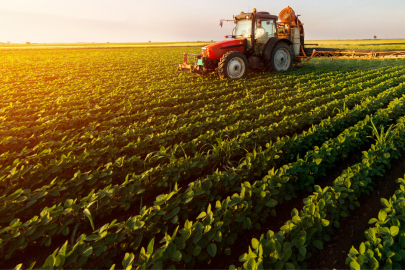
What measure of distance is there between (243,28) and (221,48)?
1489 millimetres

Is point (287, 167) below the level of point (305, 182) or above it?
above

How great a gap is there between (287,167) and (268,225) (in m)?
0.69

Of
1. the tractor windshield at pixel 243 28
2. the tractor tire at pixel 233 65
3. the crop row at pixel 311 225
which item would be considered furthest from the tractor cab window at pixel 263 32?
the crop row at pixel 311 225

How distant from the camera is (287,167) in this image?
2641mm

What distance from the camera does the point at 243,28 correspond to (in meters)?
9.27

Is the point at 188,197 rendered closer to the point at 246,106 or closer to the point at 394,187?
the point at 394,187

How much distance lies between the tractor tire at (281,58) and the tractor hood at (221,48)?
146 cm

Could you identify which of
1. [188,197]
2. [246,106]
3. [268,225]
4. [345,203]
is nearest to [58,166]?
[188,197]

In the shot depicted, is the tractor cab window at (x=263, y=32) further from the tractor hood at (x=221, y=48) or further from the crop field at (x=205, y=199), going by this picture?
the crop field at (x=205, y=199)

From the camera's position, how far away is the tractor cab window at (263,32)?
9131 millimetres

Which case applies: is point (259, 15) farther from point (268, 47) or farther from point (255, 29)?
point (268, 47)

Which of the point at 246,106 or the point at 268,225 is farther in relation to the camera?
the point at 246,106

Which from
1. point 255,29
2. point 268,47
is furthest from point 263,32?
point 268,47

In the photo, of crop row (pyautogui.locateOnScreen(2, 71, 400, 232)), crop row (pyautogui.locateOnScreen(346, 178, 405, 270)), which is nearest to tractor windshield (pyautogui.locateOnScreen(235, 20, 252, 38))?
crop row (pyautogui.locateOnScreen(2, 71, 400, 232))
